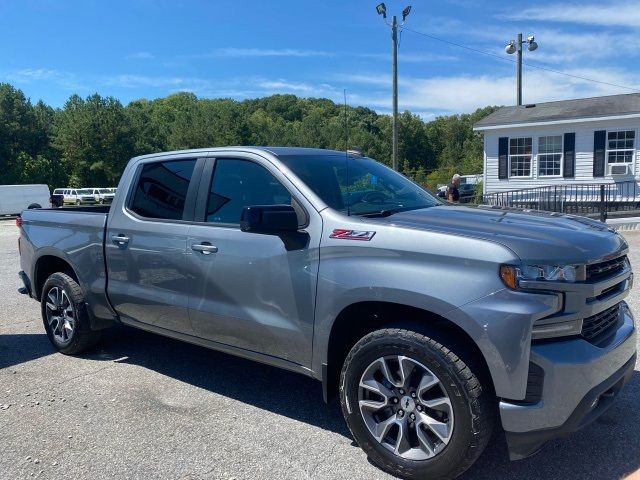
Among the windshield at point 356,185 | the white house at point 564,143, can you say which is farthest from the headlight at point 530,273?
the white house at point 564,143

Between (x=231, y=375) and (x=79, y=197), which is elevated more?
(x=79, y=197)

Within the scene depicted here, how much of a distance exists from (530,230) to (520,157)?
763 inches

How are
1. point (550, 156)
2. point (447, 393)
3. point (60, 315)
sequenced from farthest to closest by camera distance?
1. point (550, 156)
2. point (60, 315)
3. point (447, 393)

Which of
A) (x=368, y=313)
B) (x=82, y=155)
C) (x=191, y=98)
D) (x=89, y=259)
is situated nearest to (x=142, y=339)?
(x=89, y=259)

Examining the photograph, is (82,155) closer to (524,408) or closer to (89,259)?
(89,259)

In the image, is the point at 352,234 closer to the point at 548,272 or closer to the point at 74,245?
the point at 548,272

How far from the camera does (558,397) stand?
2723 millimetres

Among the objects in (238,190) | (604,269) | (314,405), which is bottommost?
(314,405)

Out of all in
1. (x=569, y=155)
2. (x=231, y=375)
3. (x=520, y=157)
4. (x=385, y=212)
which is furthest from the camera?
(x=520, y=157)

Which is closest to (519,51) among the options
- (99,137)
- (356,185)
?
(356,185)

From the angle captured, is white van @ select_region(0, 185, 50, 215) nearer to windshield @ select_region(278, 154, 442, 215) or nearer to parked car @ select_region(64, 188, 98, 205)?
parked car @ select_region(64, 188, 98, 205)

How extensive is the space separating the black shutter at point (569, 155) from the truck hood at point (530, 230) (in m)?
17.7

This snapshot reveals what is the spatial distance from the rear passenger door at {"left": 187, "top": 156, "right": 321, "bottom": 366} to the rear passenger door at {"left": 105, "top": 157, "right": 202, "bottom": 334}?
0.15 metres

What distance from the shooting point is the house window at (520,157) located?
20938mm
